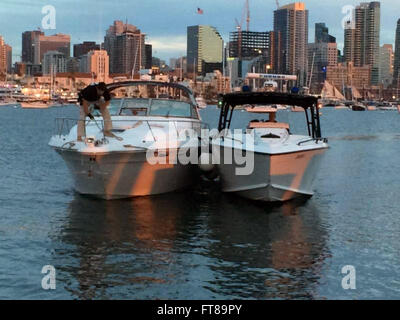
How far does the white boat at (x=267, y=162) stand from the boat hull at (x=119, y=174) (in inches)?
64.8

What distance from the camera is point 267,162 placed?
18.5 m

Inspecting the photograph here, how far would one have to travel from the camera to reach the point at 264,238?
15984 millimetres

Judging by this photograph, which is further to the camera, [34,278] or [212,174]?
[212,174]

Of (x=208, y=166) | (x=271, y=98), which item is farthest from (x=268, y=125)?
(x=208, y=166)

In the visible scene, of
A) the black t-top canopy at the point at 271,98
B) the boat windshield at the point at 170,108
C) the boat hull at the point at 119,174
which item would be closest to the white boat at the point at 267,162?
the black t-top canopy at the point at 271,98

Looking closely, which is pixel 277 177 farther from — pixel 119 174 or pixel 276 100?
pixel 119 174

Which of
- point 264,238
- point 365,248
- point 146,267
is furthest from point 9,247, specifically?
point 365,248

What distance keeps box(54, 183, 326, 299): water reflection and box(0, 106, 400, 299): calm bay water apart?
23 mm

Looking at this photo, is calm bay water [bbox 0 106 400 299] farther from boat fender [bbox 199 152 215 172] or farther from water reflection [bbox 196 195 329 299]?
boat fender [bbox 199 152 215 172]

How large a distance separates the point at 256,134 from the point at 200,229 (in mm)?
4316

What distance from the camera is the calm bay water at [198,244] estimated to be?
1216cm

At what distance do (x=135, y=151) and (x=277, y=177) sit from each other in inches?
157

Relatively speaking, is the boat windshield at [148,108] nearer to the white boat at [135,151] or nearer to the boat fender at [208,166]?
the white boat at [135,151]
